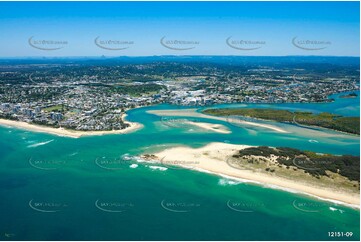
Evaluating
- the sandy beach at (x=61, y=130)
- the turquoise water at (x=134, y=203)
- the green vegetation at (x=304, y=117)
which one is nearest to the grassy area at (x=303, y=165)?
the turquoise water at (x=134, y=203)

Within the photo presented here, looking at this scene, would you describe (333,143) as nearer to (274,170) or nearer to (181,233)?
(274,170)

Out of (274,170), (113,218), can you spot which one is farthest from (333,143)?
(113,218)

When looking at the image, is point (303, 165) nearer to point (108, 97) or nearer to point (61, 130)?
point (61, 130)

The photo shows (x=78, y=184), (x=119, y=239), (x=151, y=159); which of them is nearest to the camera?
(x=119, y=239)

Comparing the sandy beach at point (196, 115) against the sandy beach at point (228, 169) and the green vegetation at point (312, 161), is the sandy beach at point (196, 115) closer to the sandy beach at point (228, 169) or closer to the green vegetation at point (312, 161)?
the green vegetation at point (312, 161)

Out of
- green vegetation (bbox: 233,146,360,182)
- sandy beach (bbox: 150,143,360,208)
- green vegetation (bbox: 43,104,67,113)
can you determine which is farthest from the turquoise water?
green vegetation (bbox: 43,104,67,113)

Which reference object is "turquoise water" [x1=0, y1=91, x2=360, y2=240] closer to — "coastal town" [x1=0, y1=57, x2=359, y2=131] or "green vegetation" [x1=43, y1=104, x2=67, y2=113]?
"coastal town" [x1=0, y1=57, x2=359, y2=131]
